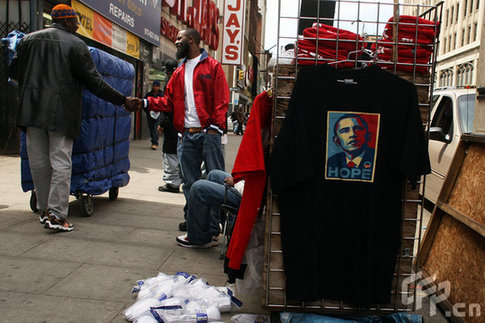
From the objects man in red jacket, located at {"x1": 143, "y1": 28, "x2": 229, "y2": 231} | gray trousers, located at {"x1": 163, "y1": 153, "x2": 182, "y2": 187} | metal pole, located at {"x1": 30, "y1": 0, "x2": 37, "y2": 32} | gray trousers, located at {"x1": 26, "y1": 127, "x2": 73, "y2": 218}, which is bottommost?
gray trousers, located at {"x1": 163, "y1": 153, "x2": 182, "y2": 187}

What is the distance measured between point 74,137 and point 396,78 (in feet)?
10.4

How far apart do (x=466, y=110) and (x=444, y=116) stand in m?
0.54

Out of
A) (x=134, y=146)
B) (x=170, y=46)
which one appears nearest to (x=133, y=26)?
(x=134, y=146)

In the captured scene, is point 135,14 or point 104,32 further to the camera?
point 135,14

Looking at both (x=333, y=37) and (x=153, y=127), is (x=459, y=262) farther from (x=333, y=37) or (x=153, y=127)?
(x=153, y=127)

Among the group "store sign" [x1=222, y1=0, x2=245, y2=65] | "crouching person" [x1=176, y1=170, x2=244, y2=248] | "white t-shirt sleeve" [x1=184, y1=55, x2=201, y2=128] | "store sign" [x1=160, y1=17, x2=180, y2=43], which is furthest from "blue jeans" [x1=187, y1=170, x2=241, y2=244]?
"store sign" [x1=160, y1=17, x2=180, y2=43]

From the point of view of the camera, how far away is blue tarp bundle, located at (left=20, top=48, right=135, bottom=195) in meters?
5.14

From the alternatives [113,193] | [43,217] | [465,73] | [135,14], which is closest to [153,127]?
[135,14]

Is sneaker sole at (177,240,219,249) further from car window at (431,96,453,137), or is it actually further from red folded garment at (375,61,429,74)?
car window at (431,96,453,137)

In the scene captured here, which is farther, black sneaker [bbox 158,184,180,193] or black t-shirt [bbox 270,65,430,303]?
black sneaker [bbox 158,184,180,193]

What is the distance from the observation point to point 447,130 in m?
7.48

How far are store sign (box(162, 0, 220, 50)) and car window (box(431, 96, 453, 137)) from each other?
12.7 metres

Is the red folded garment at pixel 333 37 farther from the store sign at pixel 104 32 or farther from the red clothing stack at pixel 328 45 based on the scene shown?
the store sign at pixel 104 32

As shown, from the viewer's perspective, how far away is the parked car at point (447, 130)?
694 cm
